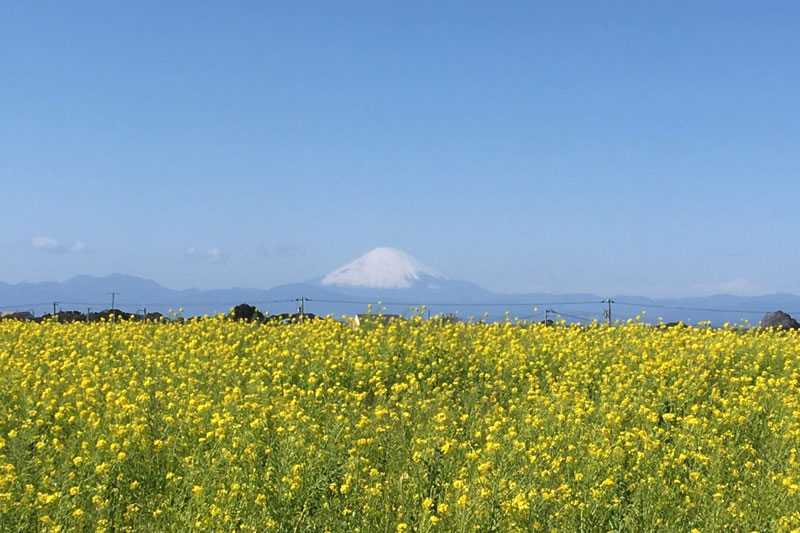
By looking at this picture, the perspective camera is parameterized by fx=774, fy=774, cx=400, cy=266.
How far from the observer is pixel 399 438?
22.0ft

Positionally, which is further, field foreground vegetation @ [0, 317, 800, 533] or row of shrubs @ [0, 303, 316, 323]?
row of shrubs @ [0, 303, 316, 323]

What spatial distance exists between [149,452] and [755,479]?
203 inches

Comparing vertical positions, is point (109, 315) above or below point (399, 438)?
above

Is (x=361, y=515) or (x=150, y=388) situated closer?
(x=361, y=515)

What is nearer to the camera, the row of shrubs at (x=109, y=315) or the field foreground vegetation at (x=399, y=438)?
the field foreground vegetation at (x=399, y=438)

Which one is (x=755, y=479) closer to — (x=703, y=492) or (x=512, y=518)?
(x=703, y=492)

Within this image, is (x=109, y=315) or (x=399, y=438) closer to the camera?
(x=399, y=438)

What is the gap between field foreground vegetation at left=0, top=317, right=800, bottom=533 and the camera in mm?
5359

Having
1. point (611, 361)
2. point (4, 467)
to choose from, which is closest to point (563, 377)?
point (611, 361)

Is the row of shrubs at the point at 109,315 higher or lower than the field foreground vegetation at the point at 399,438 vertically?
higher

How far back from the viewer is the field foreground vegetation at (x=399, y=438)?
5359 millimetres

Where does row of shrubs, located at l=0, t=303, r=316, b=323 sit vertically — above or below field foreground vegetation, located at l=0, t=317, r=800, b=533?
above

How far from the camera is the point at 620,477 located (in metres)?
6.20

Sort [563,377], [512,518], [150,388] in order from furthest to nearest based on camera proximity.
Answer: [563,377], [150,388], [512,518]
